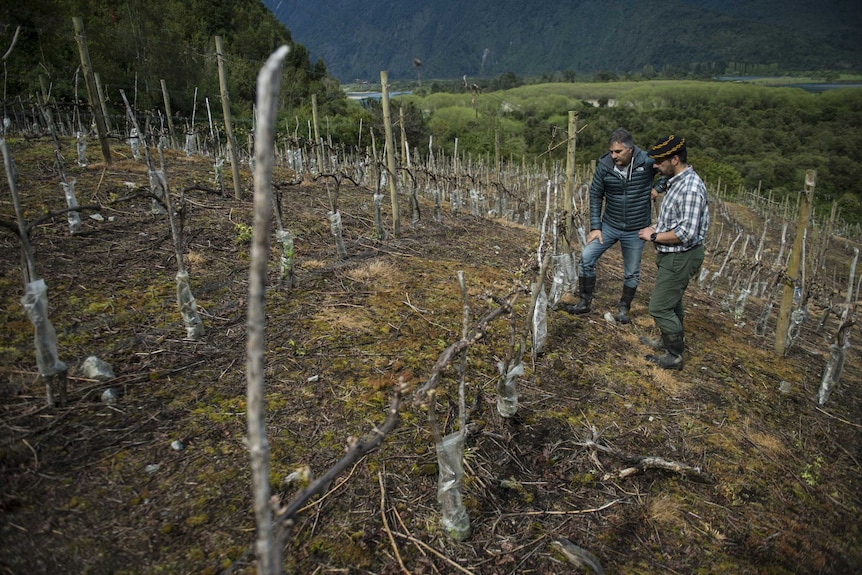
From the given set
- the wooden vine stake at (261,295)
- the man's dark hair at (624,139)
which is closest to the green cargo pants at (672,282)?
the man's dark hair at (624,139)

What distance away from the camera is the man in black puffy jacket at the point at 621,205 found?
4547mm

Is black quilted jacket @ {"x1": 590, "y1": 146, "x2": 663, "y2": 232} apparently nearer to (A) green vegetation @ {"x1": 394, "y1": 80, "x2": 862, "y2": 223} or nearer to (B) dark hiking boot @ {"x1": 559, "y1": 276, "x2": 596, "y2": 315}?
(B) dark hiking boot @ {"x1": 559, "y1": 276, "x2": 596, "y2": 315}

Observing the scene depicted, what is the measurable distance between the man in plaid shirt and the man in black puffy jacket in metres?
0.48

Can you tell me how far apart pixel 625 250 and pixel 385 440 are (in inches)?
137

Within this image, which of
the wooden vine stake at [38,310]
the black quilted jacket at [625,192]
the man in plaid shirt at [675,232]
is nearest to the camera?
the wooden vine stake at [38,310]

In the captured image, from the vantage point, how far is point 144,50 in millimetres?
22625

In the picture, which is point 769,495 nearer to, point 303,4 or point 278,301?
point 278,301

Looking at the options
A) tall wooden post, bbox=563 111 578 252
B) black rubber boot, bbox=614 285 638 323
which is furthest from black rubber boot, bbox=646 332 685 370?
tall wooden post, bbox=563 111 578 252

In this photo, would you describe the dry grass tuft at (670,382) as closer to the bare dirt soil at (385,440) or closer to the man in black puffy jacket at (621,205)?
the bare dirt soil at (385,440)

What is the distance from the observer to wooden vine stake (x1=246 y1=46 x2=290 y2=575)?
0.78 metres

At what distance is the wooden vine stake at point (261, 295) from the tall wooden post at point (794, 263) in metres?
5.49

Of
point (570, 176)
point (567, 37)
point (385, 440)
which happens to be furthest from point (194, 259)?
point (567, 37)

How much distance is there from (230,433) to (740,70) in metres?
157

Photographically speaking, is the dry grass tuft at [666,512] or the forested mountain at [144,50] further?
the forested mountain at [144,50]
